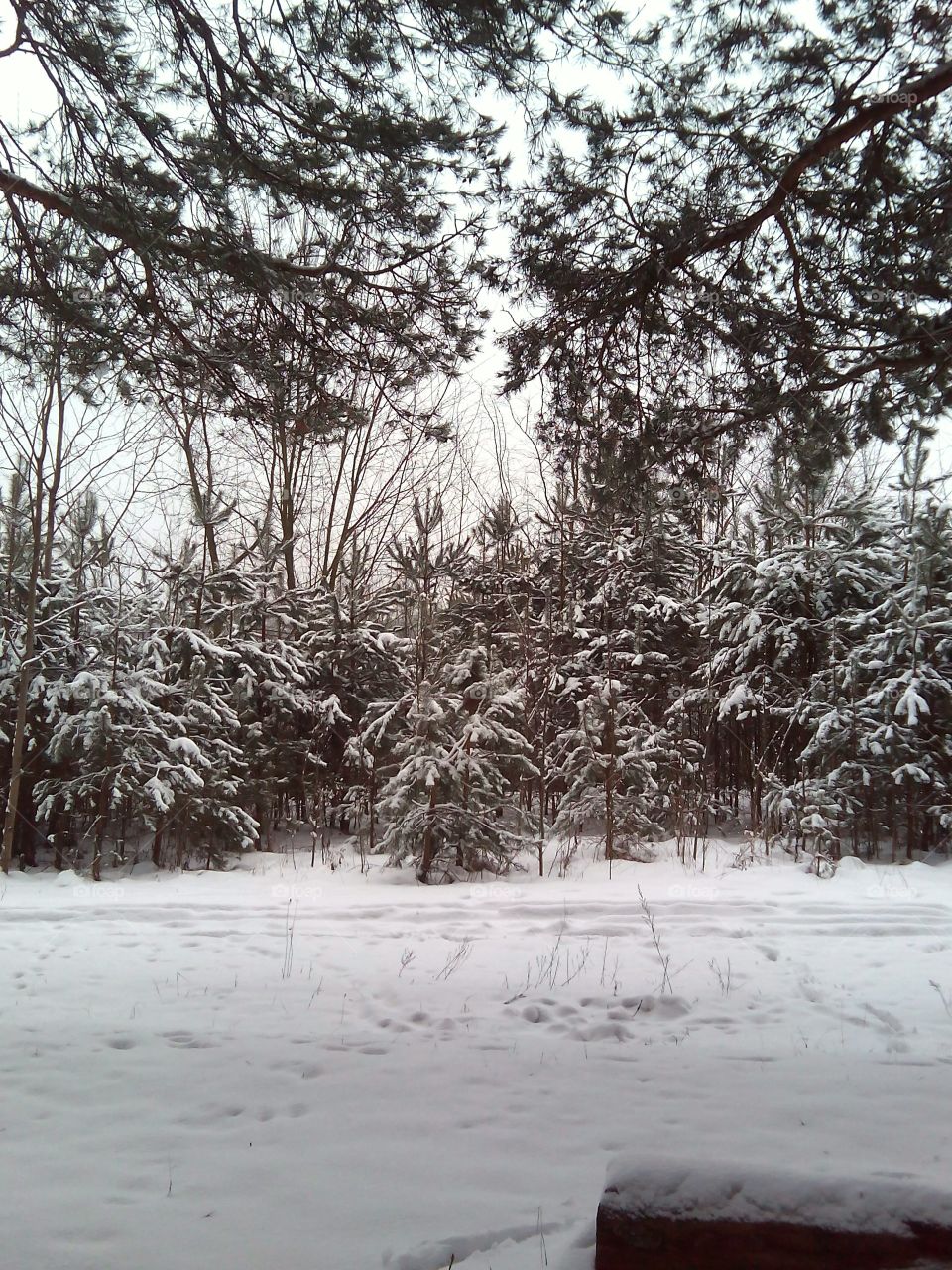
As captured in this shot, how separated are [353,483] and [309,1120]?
42.6 ft

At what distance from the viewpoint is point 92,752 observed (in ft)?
24.8

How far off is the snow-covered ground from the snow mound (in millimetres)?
100

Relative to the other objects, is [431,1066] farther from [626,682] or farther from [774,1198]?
[626,682]

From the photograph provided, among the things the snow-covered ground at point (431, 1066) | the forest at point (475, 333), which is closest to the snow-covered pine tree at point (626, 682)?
the forest at point (475, 333)

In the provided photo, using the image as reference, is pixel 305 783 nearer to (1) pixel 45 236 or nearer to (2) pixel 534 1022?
(2) pixel 534 1022

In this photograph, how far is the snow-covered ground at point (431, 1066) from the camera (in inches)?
89.6

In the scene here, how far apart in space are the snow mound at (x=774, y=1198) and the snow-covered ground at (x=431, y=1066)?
0.33ft

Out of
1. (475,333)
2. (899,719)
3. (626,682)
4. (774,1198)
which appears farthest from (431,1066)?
(626,682)

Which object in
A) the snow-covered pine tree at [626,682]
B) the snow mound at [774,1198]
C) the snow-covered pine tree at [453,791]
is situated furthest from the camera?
the snow-covered pine tree at [626,682]

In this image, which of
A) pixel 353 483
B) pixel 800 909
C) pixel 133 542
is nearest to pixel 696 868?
pixel 800 909

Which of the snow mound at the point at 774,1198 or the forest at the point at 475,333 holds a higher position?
the forest at the point at 475,333

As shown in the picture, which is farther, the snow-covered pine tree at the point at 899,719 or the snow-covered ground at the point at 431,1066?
the snow-covered pine tree at the point at 899,719

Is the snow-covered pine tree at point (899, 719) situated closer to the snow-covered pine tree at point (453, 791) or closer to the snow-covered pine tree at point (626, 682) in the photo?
the snow-covered pine tree at point (626, 682)

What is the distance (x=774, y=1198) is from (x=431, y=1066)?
185cm
